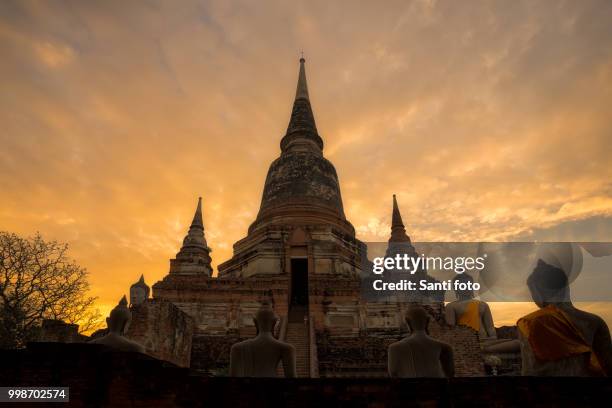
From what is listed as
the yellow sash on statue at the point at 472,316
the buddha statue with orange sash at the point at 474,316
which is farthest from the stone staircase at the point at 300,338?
the yellow sash on statue at the point at 472,316

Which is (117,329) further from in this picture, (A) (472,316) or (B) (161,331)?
(A) (472,316)

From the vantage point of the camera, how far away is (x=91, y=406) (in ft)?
13.2

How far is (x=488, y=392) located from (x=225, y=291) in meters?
16.0

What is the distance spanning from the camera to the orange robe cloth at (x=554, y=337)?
4297mm

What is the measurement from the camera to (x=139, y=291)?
3044cm

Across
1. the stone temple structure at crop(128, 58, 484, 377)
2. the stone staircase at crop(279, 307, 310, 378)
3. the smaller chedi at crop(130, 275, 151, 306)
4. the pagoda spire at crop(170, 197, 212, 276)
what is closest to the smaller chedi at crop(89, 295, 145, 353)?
the stone temple structure at crop(128, 58, 484, 377)

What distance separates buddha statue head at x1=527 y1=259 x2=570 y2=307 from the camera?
470 cm

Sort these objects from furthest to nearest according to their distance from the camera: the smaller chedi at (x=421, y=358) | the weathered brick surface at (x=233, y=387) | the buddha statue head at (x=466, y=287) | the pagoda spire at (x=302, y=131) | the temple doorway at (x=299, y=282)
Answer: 1. the pagoda spire at (x=302, y=131)
2. the temple doorway at (x=299, y=282)
3. the buddha statue head at (x=466, y=287)
4. the smaller chedi at (x=421, y=358)
5. the weathered brick surface at (x=233, y=387)

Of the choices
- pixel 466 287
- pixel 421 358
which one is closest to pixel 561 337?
pixel 421 358

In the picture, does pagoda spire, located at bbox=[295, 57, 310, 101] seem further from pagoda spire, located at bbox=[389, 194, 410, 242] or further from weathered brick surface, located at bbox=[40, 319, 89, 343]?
weathered brick surface, located at bbox=[40, 319, 89, 343]

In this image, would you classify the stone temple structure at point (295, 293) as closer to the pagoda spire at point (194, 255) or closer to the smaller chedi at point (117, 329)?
the pagoda spire at point (194, 255)

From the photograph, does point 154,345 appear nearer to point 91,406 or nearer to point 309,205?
point 91,406

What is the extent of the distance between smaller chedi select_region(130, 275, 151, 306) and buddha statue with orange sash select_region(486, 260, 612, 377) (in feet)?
94.8

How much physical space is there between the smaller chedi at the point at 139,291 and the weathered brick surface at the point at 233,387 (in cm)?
2734
